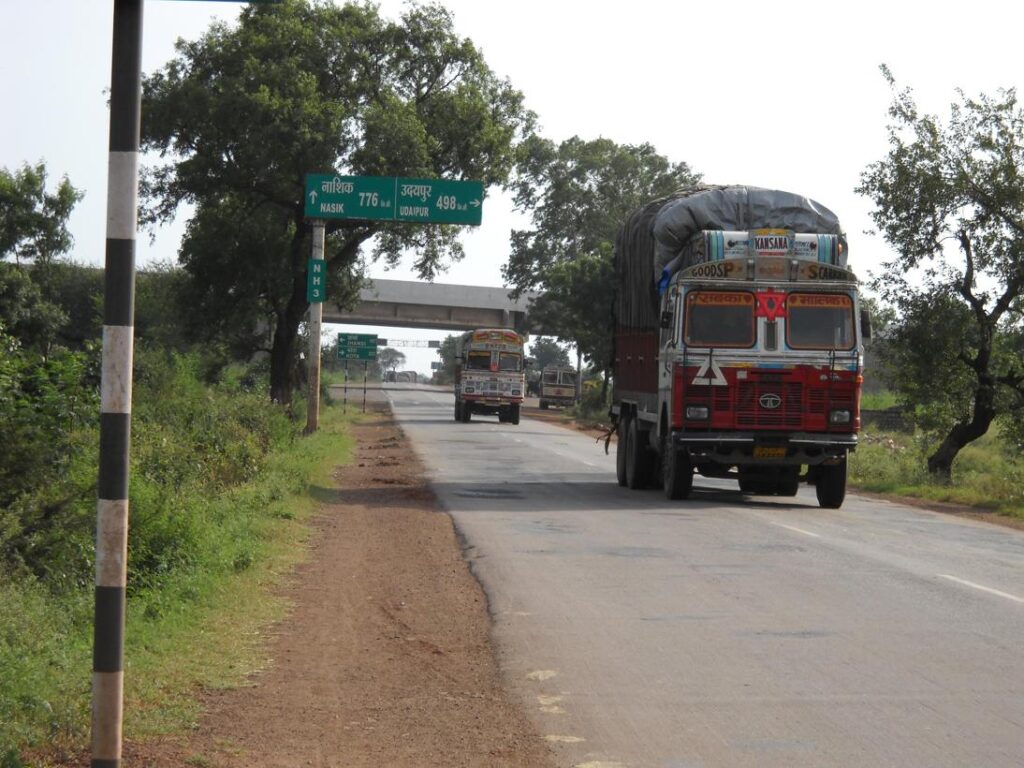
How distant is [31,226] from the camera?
52.7 metres

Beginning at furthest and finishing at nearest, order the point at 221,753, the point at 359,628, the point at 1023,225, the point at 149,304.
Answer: the point at 149,304 < the point at 1023,225 < the point at 359,628 < the point at 221,753

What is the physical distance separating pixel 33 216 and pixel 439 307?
123 ft

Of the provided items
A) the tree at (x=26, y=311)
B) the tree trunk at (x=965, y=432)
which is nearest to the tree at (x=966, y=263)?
the tree trunk at (x=965, y=432)

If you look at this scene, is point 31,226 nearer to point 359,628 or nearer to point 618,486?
point 618,486

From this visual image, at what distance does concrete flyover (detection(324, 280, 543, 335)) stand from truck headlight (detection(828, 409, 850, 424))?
210 feet

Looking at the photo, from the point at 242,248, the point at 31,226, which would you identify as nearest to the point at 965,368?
the point at 242,248

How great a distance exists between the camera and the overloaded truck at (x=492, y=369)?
53.2 meters

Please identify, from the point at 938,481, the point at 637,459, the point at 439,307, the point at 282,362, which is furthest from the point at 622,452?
the point at 439,307

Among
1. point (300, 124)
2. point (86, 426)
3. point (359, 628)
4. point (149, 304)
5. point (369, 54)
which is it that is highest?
point (369, 54)

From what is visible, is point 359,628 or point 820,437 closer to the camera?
point 359,628

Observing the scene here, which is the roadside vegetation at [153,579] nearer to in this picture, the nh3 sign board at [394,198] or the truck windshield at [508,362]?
the nh3 sign board at [394,198]

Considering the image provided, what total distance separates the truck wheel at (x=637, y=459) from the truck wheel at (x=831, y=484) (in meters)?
3.30

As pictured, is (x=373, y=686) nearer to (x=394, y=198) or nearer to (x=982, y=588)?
(x=982, y=588)

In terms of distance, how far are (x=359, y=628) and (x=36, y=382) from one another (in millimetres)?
8403
